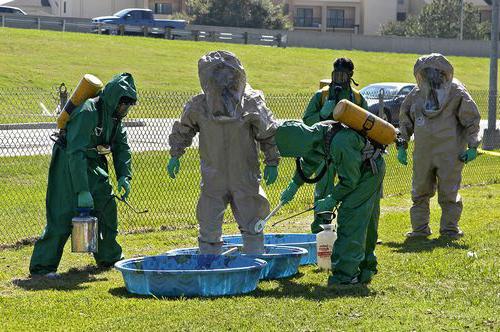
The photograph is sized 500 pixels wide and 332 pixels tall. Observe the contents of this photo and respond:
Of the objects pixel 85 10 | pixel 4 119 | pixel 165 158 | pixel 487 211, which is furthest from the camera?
pixel 85 10

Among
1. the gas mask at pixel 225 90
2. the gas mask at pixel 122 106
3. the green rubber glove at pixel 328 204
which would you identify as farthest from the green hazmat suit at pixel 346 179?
the gas mask at pixel 122 106

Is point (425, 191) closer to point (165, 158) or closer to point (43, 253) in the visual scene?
point (43, 253)

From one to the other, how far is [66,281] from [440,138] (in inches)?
165

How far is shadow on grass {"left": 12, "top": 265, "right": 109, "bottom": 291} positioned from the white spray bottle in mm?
1765

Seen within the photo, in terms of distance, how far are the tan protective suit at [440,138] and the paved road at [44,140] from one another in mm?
5251

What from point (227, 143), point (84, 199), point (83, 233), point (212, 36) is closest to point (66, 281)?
point (83, 233)

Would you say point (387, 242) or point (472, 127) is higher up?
point (472, 127)

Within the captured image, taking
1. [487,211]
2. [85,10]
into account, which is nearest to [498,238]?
[487,211]

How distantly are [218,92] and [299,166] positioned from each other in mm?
858

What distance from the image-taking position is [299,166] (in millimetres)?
9086

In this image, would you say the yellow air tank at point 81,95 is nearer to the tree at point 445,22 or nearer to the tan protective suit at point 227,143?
the tan protective suit at point 227,143

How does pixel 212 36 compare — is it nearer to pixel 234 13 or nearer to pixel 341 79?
pixel 234 13

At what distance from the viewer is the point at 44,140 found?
18484mm

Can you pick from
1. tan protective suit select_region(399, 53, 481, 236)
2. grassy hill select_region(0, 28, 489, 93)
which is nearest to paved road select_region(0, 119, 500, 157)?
tan protective suit select_region(399, 53, 481, 236)
